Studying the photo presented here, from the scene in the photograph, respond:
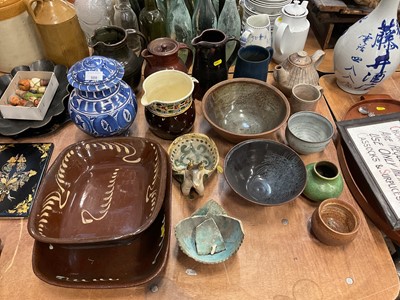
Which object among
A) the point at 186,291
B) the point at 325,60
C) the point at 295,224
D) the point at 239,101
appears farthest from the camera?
the point at 325,60

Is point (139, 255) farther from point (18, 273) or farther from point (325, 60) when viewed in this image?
point (325, 60)

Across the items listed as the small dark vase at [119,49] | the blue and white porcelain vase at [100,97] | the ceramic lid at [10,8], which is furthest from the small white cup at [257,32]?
the ceramic lid at [10,8]

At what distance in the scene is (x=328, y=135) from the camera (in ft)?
3.28

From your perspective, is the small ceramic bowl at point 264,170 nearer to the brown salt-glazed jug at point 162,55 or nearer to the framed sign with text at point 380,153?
the framed sign with text at point 380,153

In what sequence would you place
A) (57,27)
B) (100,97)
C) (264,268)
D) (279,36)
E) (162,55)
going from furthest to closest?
(279,36) → (57,27) → (162,55) → (100,97) → (264,268)

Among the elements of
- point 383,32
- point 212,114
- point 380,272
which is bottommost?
point 380,272

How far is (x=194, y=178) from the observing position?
0.86 meters

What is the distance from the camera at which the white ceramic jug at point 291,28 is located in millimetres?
1179

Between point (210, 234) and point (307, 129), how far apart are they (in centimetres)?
48

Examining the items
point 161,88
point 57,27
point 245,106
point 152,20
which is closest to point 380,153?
point 245,106

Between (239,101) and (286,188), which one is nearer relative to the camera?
(286,188)

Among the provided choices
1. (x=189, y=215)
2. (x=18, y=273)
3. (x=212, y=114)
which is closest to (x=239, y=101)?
(x=212, y=114)

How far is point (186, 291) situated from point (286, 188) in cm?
37

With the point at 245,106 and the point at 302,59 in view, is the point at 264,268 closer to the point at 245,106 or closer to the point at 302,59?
the point at 245,106
